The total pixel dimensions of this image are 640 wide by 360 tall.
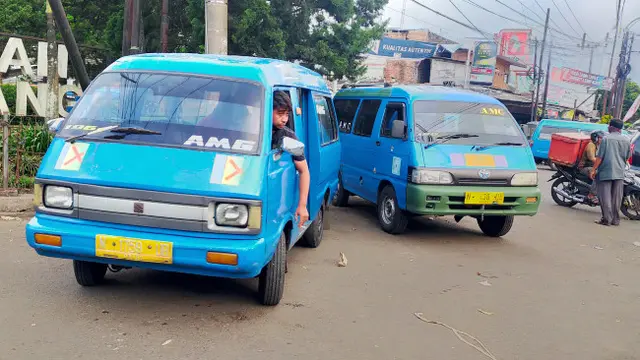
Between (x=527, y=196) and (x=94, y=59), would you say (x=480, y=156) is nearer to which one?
(x=527, y=196)

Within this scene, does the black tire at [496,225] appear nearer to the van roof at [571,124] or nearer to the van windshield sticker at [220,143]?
the van windshield sticker at [220,143]

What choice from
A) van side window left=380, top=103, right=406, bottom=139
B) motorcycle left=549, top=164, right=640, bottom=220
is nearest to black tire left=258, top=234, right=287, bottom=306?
van side window left=380, top=103, right=406, bottom=139

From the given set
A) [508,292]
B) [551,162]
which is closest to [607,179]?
[551,162]

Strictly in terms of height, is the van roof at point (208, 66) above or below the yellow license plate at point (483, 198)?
above

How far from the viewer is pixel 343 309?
4.66 metres

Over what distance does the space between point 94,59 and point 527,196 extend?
15.3 meters

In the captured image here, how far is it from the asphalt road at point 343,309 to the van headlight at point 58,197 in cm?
81

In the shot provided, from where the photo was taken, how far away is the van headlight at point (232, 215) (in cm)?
378

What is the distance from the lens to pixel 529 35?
45.1 metres

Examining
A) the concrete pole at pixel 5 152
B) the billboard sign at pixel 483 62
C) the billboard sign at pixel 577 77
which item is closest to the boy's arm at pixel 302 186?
the concrete pole at pixel 5 152

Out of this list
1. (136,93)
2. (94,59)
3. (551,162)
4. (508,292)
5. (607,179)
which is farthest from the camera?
(94,59)

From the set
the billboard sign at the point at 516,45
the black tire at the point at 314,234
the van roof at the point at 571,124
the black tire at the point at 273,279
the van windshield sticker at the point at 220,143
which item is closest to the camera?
the van windshield sticker at the point at 220,143

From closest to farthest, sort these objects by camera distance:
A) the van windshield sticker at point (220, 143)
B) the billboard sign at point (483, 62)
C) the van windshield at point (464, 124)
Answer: the van windshield sticker at point (220, 143), the van windshield at point (464, 124), the billboard sign at point (483, 62)

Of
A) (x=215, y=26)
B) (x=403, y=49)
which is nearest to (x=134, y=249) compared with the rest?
(x=215, y=26)
